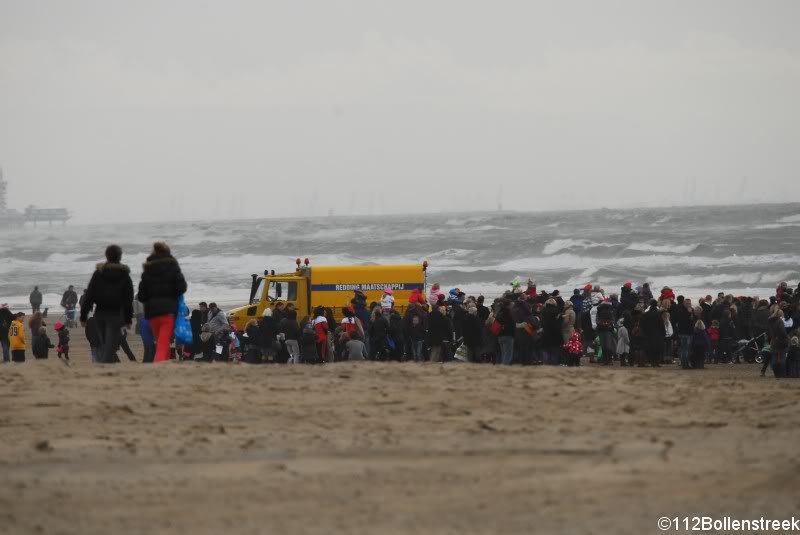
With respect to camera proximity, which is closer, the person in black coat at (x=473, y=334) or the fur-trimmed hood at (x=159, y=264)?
the fur-trimmed hood at (x=159, y=264)

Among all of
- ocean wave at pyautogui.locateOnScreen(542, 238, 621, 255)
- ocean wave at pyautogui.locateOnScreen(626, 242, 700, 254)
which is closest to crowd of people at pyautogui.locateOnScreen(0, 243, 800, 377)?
ocean wave at pyautogui.locateOnScreen(626, 242, 700, 254)

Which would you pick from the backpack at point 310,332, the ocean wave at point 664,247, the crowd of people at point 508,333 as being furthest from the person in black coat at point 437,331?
the ocean wave at point 664,247

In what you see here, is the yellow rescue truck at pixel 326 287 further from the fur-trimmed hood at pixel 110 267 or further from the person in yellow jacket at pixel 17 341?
the fur-trimmed hood at pixel 110 267

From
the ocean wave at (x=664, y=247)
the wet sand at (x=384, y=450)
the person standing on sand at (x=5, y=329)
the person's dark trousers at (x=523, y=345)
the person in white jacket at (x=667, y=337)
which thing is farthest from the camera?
the ocean wave at (x=664, y=247)

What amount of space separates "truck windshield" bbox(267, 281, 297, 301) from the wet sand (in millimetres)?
14991

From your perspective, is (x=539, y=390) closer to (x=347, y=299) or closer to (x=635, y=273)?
(x=347, y=299)

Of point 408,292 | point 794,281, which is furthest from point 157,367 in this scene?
point 794,281

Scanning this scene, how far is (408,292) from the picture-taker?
97.2ft

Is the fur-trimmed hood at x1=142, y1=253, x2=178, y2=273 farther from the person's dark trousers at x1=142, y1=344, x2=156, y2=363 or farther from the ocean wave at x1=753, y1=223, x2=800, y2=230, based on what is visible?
the ocean wave at x1=753, y1=223, x2=800, y2=230

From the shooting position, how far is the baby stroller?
26219 mm

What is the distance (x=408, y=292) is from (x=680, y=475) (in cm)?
2015

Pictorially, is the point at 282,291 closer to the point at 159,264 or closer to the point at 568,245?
the point at 159,264

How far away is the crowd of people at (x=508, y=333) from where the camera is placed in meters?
23.1

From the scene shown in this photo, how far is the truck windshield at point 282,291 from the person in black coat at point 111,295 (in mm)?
14441
